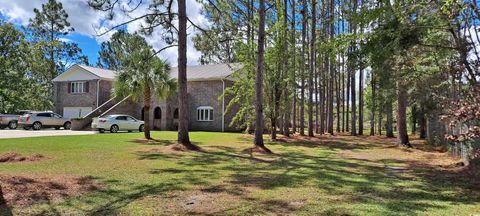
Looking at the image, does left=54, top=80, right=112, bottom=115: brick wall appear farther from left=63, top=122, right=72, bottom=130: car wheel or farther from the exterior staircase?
left=63, top=122, right=72, bottom=130: car wheel

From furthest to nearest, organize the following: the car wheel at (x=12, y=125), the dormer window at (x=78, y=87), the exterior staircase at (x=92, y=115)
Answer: the dormer window at (x=78, y=87), the car wheel at (x=12, y=125), the exterior staircase at (x=92, y=115)

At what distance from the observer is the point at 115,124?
92.5 ft

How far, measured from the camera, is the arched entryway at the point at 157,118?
34906 mm

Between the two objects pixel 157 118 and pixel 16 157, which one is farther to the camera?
pixel 157 118

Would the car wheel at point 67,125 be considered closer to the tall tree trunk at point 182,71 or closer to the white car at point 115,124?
the white car at point 115,124

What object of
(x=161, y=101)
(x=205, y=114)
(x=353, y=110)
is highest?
(x=161, y=101)

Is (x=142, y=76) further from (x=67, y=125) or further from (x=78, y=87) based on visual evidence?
(x=78, y=87)

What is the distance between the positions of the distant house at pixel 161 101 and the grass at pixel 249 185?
1902cm

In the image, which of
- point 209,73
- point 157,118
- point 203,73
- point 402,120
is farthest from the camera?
point 157,118

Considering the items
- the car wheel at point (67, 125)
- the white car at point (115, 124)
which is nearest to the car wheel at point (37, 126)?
the car wheel at point (67, 125)

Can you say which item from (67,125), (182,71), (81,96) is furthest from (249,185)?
(81,96)

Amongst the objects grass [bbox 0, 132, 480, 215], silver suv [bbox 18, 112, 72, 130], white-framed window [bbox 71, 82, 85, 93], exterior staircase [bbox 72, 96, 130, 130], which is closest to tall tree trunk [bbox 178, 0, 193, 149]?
grass [bbox 0, 132, 480, 215]

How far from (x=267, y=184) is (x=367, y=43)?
577cm

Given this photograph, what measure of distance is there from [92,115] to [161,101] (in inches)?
239
